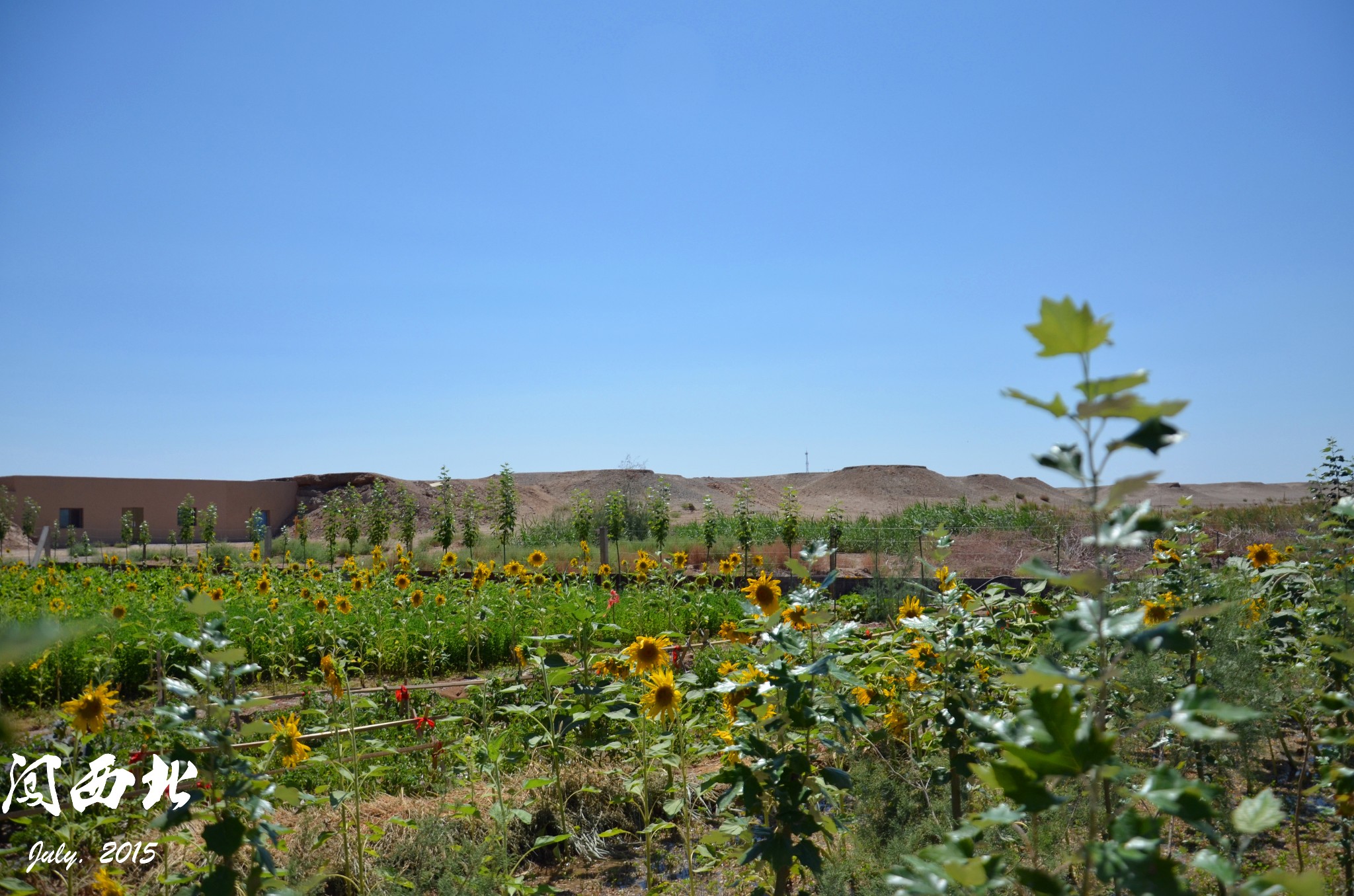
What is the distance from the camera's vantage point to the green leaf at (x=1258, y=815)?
1136mm

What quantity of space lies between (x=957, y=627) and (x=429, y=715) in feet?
13.0

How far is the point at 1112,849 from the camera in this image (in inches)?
41.3

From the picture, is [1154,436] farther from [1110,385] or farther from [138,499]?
[138,499]

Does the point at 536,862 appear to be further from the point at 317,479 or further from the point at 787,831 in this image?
the point at 317,479

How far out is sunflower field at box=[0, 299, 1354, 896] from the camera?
112 cm

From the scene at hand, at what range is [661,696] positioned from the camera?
3.17 meters

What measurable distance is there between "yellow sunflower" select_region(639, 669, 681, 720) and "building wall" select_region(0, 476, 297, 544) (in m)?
33.4

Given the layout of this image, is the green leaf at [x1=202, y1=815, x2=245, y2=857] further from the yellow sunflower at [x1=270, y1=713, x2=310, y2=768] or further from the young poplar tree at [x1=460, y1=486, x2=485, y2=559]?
the young poplar tree at [x1=460, y1=486, x2=485, y2=559]

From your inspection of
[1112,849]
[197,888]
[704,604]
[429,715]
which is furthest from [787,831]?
[704,604]

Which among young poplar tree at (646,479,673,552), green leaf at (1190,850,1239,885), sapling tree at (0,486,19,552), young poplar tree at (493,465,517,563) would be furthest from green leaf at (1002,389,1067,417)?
sapling tree at (0,486,19,552)

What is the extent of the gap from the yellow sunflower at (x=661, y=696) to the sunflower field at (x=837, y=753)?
13 mm

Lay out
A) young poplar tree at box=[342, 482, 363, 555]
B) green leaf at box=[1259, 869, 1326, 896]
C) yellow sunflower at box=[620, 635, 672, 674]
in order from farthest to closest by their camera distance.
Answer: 1. young poplar tree at box=[342, 482, 363, 555]
2. yellow sunflower at box=[620, 635, 672, 674]
3. green leaf at box=[1259, 869, 1326, 896]

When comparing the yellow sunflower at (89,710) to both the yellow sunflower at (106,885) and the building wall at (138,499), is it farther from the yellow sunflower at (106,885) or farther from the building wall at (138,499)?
the building wall at (138,499)

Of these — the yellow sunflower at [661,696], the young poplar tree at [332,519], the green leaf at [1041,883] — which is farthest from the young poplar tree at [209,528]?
the green leaf at [1041,883]
